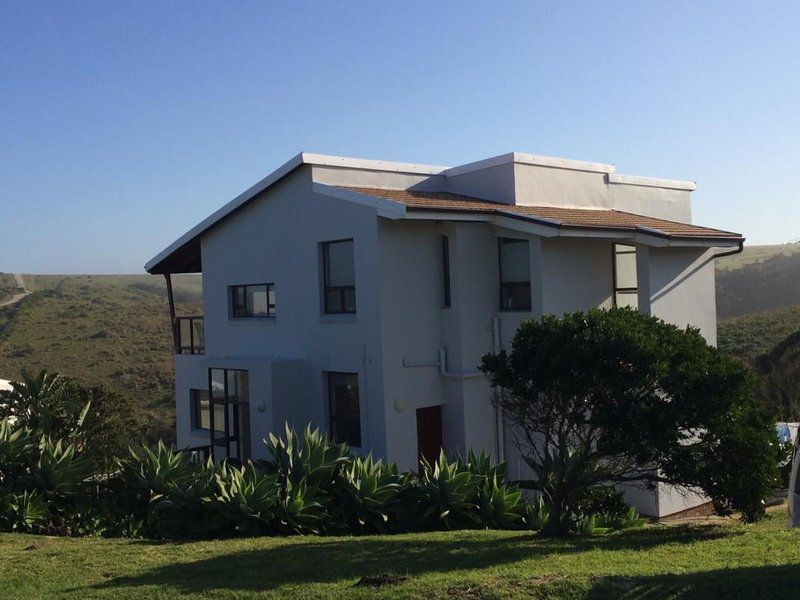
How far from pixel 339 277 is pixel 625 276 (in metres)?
5.83

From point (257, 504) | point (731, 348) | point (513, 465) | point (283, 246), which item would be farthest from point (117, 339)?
point (257, 504)

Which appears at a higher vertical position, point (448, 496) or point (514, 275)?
point (514, 275)

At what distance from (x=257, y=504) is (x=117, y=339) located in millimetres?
47688

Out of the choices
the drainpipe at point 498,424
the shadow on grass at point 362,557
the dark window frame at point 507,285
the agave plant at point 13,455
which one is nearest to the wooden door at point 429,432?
the drainpipe at point 498,424

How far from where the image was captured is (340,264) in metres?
17.4

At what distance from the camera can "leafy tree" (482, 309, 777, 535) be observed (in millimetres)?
9805

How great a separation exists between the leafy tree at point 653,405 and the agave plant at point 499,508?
1.84 meters

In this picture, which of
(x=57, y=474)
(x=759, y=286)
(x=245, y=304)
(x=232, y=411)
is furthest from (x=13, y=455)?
(x=759, y=286)

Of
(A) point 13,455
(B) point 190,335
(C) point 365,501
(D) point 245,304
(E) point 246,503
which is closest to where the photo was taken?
(E) point 246,503

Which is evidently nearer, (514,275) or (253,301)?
(514,275)

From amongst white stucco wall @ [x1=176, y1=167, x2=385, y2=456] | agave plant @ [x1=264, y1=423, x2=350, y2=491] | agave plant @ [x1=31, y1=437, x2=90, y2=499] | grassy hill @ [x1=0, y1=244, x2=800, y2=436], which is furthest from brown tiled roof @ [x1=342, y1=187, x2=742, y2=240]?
grassy hill @ [x1=0, y1=244, x2=800, y2=436]

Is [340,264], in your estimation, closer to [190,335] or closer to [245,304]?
[245,304]

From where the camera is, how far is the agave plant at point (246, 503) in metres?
11.2

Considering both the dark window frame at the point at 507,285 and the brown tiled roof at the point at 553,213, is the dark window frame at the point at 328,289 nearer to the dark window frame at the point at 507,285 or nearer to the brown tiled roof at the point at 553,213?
the brown tiled roof at the point at 553,213
